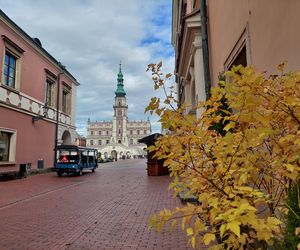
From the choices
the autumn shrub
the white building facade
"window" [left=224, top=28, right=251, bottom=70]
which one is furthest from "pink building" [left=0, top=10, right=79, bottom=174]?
the white building facade

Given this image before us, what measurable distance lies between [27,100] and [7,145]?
150 inches

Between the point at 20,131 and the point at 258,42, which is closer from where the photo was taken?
the point at 258,42

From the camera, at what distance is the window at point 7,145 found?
19.7m

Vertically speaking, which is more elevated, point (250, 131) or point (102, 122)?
point (102, 122)

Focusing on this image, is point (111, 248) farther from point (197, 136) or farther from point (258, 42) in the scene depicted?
point (258, 42)

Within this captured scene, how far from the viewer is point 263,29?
5.38 m

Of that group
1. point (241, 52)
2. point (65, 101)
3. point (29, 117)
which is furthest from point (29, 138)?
point (241, 52)

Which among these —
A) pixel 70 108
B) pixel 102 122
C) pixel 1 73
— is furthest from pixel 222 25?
pixel 102 122

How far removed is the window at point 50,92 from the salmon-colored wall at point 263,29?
20.9m

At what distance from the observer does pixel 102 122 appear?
5295 inches

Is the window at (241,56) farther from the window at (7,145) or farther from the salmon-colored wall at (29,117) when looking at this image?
the window at (7,145)

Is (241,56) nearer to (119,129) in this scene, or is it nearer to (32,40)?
(32,40)

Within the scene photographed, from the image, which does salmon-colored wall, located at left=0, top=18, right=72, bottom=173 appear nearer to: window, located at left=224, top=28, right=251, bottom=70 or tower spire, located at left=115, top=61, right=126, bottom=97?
window, located at left=224, top=28, right=251, bottom=70

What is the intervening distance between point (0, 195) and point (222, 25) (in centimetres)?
1042
